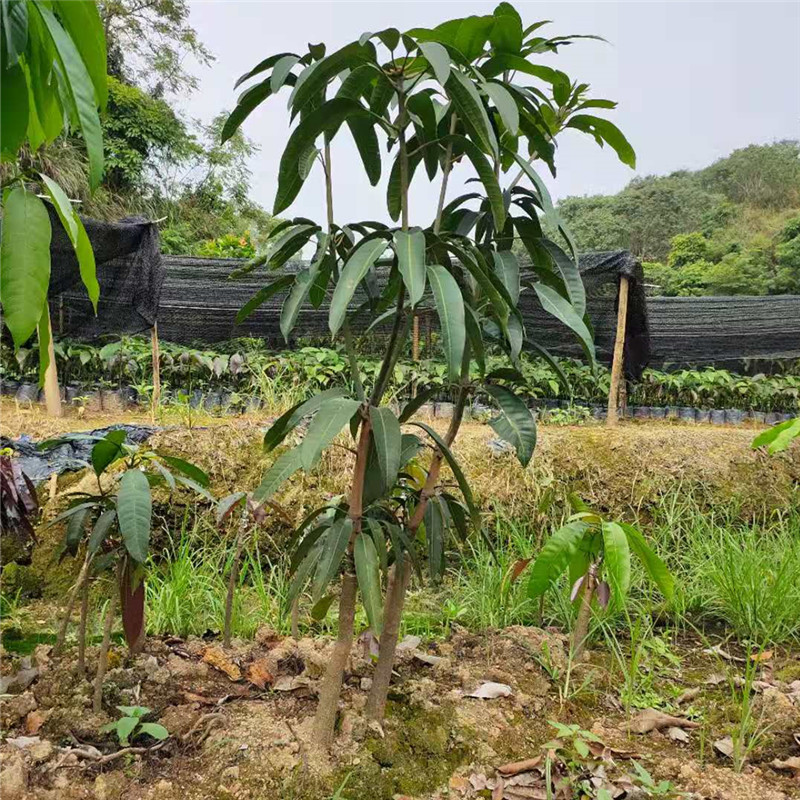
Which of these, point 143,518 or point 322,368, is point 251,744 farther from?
point 322,368

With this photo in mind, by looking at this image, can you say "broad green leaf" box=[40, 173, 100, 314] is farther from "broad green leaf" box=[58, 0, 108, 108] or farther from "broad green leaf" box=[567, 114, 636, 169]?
"broad green leaf" box=[567, 114, 636, 169]

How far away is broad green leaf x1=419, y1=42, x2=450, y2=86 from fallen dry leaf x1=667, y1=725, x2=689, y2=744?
4.83ft

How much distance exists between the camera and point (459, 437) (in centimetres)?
A: 344

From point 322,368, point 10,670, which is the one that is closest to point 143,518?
point 10,670

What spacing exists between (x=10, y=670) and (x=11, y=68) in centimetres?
139

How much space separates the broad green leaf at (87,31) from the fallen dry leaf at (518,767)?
1.35m

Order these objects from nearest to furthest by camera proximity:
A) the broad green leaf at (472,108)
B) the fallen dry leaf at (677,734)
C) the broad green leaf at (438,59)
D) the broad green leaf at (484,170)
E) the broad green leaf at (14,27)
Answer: the broad green leaf at (14,27) < the broad green leaf at (438,59) < the broad green leaf at (472,108) < the broad green leaf at (484,170) < the fallen dry leaf at (677,734)

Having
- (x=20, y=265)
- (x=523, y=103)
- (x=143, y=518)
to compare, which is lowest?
(x=143, y=518)

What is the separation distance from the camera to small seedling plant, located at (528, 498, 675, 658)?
1286 mm

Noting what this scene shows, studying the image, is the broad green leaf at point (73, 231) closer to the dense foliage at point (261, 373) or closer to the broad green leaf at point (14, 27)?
the broad green leaf at point (14, 27)

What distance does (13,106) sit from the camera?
62cm

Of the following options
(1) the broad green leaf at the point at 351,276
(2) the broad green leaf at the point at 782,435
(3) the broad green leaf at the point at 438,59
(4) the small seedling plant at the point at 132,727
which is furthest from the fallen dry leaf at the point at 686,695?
(3) the broad green leaf at the point at 438,59

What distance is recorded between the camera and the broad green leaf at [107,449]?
1145mm

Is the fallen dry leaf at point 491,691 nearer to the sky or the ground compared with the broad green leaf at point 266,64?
nearer to the ground
